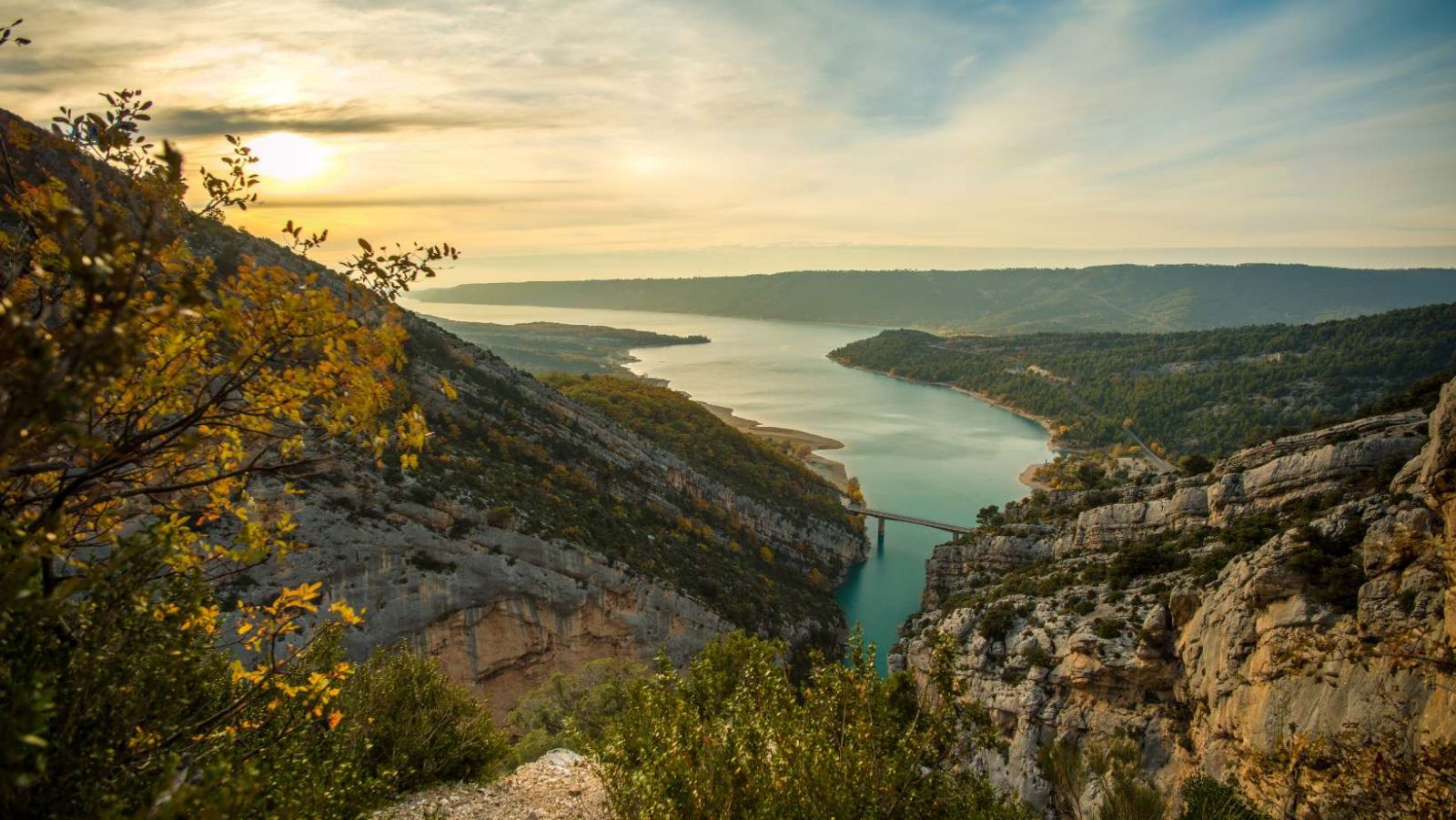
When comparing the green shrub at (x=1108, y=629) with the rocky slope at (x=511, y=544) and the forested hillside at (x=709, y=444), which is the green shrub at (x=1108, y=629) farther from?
the forested hillside at (x=709, y=444)

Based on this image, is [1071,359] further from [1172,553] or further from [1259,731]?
[1259,731]

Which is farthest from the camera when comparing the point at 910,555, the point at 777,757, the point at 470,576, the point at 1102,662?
the point at 910,555

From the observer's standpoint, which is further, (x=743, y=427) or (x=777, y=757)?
(x=743, y=427)

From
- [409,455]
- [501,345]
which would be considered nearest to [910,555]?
[409,455]

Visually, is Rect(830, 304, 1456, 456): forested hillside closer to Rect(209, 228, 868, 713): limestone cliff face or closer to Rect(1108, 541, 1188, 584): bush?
Rect(1108, 541, 1188, 584): bush

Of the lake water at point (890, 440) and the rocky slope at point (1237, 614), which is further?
the lake water at point (890, 440)

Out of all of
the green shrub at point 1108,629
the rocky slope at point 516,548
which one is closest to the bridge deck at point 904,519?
the rocky slope at point 516,548
